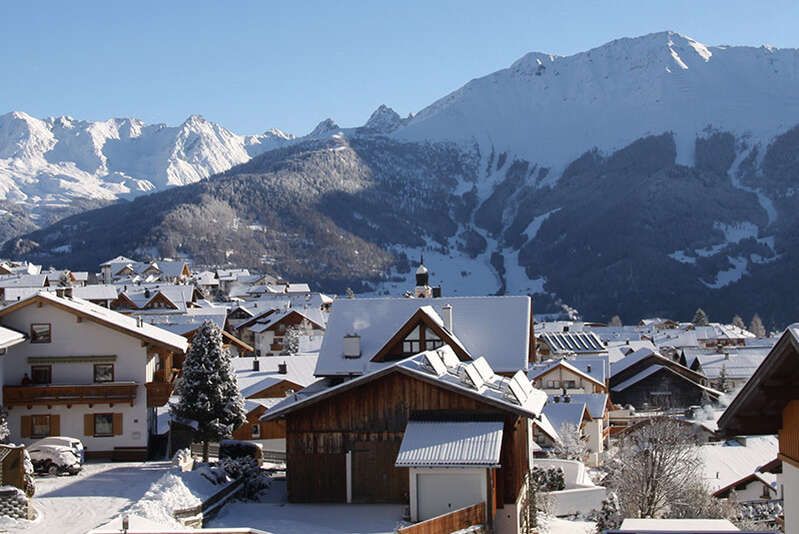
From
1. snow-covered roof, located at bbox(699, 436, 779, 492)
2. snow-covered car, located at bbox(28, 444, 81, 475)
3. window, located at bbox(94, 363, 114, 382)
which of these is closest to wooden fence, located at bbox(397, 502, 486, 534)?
snow-covered car, located at bbox(28, 444, 81, 475)

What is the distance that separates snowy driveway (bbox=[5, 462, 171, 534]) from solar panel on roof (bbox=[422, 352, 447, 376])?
27.6 feet

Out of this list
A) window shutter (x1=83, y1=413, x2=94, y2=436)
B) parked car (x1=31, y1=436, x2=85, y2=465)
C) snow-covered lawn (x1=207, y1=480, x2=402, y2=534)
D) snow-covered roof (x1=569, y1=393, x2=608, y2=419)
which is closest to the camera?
snow-covered lawn (x1=207, y1=480, x2=402, y2=534)

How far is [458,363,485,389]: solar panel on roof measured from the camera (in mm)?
29867

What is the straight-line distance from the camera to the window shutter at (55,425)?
35781 mm

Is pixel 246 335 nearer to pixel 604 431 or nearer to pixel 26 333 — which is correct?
pixel 604 431

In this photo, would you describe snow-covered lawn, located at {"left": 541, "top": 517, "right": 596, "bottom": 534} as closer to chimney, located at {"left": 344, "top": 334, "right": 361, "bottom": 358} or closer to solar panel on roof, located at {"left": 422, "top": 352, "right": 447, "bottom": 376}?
solar panel on roof, located at {"left": 422, "top": 352, "right": 447, "bottom": 376}

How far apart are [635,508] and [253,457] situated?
13.2 meters

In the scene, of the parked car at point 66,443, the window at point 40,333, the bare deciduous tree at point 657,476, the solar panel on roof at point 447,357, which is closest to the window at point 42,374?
the window at point 40,333

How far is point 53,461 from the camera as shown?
3133 centimetres

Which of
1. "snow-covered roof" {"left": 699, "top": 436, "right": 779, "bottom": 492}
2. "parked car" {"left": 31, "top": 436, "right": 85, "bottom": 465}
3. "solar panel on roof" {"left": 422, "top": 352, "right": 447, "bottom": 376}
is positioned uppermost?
"solar panel on roof" {"left": 422, "top": 352, "right": 447, "bottom": 376}

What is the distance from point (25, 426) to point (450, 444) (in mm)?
15639

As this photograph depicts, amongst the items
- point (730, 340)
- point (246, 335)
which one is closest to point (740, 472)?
point (246, 335)

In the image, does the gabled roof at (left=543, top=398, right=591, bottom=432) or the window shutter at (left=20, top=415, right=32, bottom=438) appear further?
the gabled roof at (left=543, top=398, right=591, bottom=432)

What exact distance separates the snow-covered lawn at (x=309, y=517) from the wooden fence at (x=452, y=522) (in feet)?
5.20
